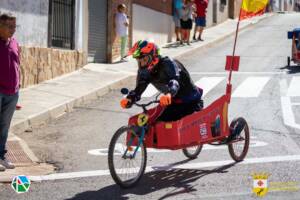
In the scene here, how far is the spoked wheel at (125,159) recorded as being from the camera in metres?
6.17

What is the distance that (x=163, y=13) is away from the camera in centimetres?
2570

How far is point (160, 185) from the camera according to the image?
6422 mm

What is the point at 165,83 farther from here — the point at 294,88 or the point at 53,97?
the point at 294,88

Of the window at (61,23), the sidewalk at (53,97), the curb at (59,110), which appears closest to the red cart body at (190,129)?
the sidewalk at (53,97)

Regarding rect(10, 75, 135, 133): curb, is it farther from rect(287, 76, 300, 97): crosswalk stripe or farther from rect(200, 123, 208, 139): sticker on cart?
rect(287, 76, 300, 97): crosswalk stripe

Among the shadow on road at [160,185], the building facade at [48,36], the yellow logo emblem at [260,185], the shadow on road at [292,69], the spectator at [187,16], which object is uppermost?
the spectator at [187,16]

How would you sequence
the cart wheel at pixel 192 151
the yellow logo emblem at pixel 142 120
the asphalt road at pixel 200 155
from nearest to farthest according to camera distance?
the asphalt road at pixel 200 155 → the yellow logo emblem at pixel 142 120 → the cart wheel at pixel 192 151

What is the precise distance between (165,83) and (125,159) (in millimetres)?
1001

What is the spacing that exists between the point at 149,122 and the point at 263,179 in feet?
4.49

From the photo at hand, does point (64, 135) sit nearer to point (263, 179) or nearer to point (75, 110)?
point (75, 110)

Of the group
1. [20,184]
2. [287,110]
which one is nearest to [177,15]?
[287,110]

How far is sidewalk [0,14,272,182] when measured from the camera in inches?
A: 291

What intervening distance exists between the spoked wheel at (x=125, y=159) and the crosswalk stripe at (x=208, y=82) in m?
7.69

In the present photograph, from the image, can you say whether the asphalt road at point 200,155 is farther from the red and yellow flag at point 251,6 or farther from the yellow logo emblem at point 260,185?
the red and yellow flag at point 251,6
